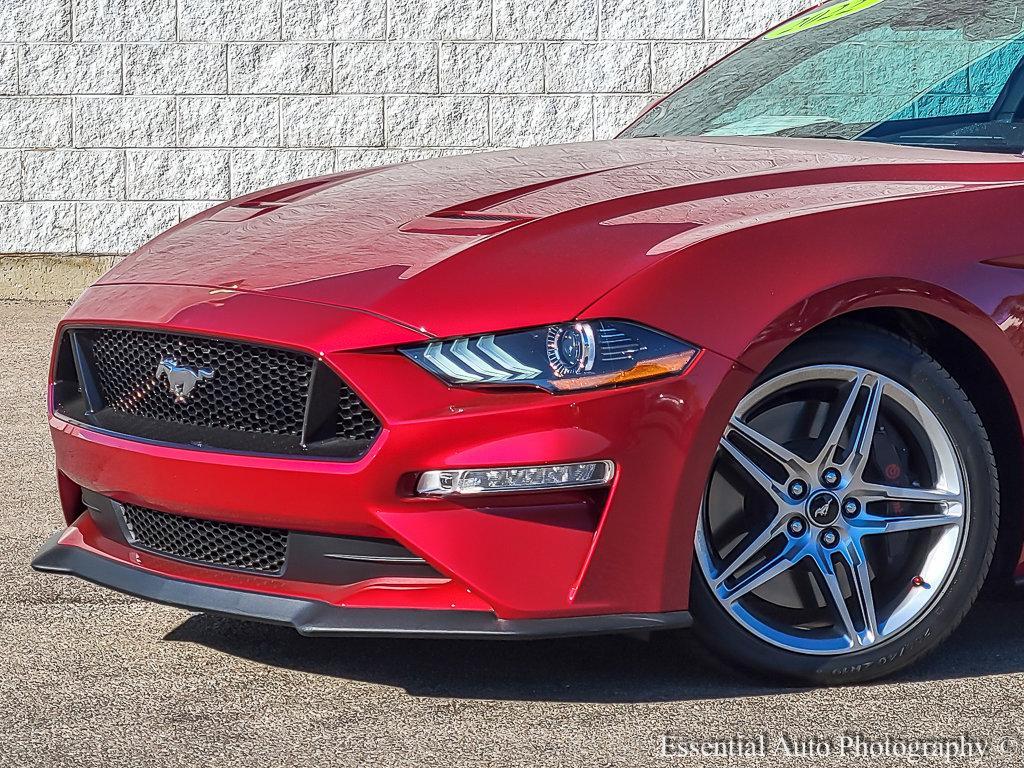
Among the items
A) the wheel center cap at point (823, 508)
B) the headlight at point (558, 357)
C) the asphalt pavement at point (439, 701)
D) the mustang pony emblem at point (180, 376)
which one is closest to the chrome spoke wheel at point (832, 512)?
the wheel center cap at point (823, 508)

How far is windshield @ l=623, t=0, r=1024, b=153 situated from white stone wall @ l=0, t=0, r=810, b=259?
4.27 metres

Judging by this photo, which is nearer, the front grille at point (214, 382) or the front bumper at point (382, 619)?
the front bumper at point (382, 619)

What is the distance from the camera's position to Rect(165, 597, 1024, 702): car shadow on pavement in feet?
10.7

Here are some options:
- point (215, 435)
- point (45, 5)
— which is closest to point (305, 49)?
point (45, 5)

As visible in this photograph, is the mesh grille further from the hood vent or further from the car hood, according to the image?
the hood vent

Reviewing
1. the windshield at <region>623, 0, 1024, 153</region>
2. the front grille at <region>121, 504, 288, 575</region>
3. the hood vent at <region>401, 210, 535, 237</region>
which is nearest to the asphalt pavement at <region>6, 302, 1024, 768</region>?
the front grille at <region>121, 504, 288, 575</region>

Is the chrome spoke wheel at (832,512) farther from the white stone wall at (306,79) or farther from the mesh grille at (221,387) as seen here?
the white stone wall at (306,79)

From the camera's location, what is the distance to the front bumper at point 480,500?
291 centimetres

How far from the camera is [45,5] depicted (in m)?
9.13

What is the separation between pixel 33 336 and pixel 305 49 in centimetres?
229

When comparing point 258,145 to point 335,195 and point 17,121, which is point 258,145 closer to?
point 17,121

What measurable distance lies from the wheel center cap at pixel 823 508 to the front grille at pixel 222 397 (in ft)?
3.02

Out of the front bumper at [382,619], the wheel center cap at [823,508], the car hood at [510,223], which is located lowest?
the front bumper at [382,619]

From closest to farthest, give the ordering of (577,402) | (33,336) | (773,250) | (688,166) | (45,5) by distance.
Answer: (577,402) → (773,250) → (688,166) → (33,336) → (45,5)
